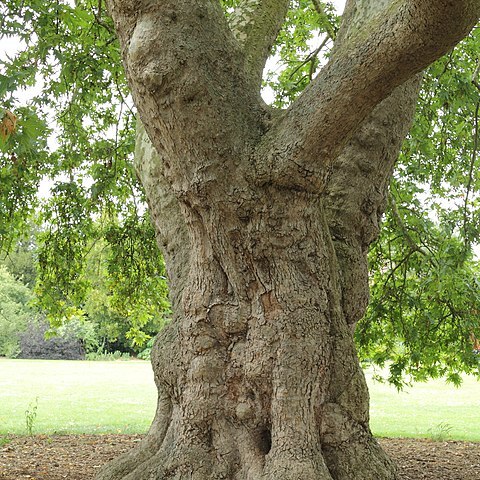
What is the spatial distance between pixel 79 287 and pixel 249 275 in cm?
616

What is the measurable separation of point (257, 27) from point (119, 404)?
13579 mm

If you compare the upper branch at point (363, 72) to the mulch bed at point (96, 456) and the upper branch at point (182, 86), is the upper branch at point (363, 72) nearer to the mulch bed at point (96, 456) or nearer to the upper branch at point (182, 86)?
the upper branch at point (182, 86)

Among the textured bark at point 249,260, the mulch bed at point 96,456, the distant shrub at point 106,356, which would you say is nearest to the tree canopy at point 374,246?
the mulch bed at point 96,456

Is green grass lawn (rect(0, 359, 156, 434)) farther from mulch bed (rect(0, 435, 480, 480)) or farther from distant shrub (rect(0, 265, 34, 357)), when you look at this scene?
distant shrub (rect(0, 265, 34, 357))

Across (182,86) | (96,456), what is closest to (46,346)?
(96,456)

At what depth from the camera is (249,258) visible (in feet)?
13.1

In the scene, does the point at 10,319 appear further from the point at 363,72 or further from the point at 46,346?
the point at 363,72

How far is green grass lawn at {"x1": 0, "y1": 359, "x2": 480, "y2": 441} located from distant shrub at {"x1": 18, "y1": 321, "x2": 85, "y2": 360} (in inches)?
288

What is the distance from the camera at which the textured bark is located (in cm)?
377

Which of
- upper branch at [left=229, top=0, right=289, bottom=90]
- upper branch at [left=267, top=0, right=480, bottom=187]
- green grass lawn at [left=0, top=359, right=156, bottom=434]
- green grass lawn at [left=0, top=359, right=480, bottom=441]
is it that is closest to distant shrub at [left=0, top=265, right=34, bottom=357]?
green grass lawn at [left=0, top=359, right=156, bottom=434]

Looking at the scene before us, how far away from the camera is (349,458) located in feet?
13.2

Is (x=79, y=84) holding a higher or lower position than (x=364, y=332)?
higher

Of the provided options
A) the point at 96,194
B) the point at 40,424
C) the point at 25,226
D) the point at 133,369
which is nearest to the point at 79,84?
the point at 96,194

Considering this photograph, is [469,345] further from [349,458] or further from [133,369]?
[133,369]
